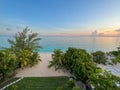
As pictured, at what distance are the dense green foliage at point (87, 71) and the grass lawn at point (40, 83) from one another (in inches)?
50.5

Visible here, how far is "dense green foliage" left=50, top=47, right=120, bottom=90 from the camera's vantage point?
7271mm

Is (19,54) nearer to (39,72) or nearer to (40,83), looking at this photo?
(39,72)

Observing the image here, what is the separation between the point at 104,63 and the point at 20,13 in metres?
17.0

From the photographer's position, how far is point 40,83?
11.7 metres

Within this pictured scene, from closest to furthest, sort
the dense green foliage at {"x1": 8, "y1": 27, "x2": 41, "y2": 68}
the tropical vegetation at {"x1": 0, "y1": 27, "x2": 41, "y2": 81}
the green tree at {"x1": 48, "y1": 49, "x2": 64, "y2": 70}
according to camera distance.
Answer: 1. the tropical vegetation at {"x1": 0, "y1": 27, "x2": 41, "y2": 81}
2. the green tree at {"x1": 48, "y1": 49, "x2": 64, "y2": 70}
3. the dense green foliage at {"x1": 8, "y1": 27, "x2": 41, "y2": 68}

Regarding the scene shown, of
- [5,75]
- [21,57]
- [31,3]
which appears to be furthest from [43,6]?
[5,75]

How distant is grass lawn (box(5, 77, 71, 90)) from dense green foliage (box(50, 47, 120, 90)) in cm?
128

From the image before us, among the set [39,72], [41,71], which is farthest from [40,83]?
[41,71]

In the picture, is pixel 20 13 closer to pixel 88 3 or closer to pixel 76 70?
pixel 88 3

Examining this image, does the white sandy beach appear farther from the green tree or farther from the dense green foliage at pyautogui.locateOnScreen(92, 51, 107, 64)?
the dense green foliage at pyautogui.locateOnScreen(92, 51, 107, 64)

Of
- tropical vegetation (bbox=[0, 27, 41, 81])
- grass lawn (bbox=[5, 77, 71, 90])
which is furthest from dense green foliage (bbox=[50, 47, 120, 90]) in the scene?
tropical vegetation (bbox=[0, 27, 41, 81])

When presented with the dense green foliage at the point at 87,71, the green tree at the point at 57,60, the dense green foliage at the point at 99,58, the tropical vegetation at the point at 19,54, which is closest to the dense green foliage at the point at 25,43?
the tropical vegetation at the point at 19,54

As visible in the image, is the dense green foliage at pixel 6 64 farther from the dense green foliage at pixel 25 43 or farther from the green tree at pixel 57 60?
the green tree at pixel 57 60

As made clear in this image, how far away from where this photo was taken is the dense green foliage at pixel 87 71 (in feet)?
23.9
